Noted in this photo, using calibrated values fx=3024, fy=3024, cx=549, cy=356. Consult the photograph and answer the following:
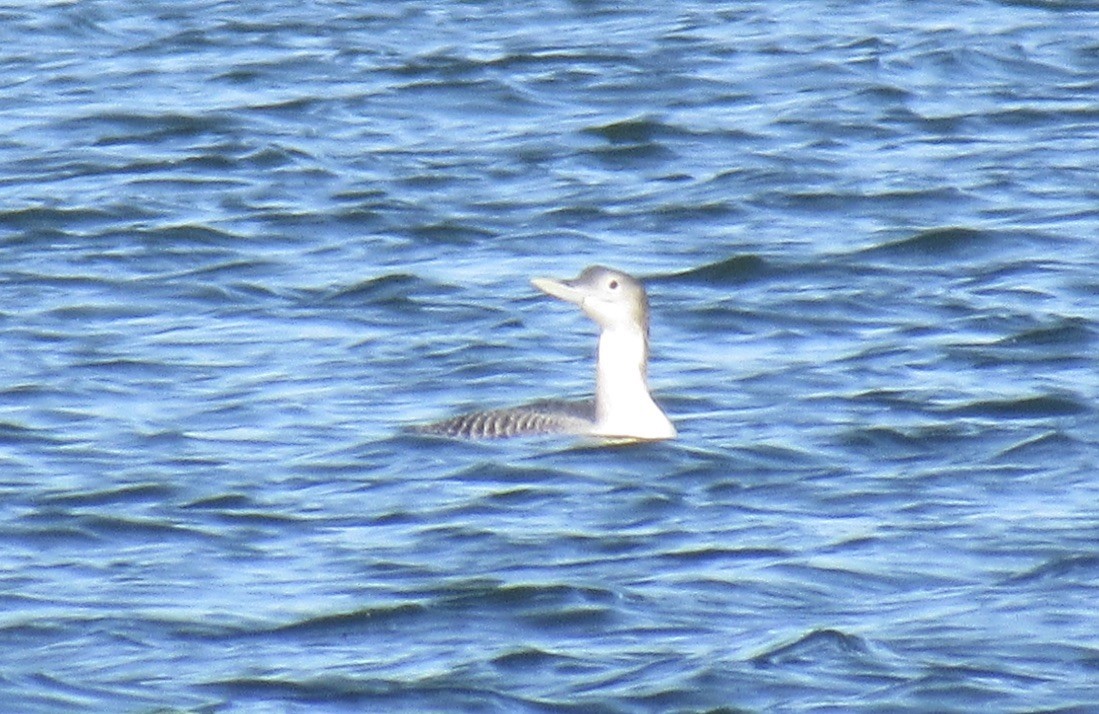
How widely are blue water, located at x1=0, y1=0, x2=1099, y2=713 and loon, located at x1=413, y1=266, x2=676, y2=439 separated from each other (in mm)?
91

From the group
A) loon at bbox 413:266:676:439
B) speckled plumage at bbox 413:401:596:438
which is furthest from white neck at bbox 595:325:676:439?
speckled plumage at bbox 413:401:596:438

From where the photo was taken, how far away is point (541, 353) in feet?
38.3

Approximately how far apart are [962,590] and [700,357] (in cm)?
356

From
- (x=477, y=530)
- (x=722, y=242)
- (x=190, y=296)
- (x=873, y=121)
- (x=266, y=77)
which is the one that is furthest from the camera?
(x=266, y=77)

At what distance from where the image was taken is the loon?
396 inches

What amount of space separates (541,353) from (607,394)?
5.33 feet

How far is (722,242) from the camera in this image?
13516mm

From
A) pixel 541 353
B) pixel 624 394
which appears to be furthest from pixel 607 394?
pixel 541 353

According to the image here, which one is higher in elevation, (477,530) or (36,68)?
(36,68)

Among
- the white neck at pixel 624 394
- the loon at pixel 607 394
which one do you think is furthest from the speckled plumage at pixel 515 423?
the white neck at pixel 624 394

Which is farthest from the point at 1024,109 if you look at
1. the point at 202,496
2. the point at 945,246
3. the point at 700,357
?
the point at 202,496

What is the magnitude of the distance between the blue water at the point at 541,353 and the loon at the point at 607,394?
0.30 feet

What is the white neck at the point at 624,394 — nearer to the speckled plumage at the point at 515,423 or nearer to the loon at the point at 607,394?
the loon at the point at 607,394

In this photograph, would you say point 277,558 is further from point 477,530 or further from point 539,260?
point 539,260
